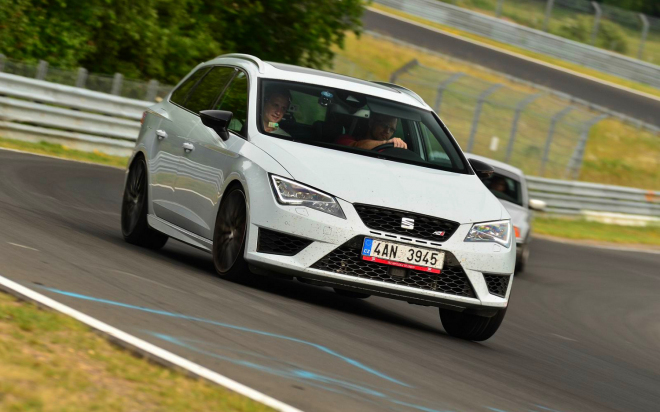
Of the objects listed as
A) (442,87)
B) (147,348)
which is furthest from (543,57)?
(147,348)

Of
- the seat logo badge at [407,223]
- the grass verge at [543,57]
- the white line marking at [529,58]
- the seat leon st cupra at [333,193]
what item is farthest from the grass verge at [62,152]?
the grass verge at [543,57]

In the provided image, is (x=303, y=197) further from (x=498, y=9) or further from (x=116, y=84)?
(x=498, y=9)

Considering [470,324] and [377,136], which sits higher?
[377,136]

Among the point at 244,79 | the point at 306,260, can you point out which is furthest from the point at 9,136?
the point at 306,260

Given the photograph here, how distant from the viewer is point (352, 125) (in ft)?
28.8

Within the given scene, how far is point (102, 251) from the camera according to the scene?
8.73 m

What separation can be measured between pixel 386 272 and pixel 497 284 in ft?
2.95

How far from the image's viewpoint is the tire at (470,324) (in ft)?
27.8

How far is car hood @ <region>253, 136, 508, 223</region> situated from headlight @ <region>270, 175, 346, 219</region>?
4cm

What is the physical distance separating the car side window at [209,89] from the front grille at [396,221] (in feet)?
7.32

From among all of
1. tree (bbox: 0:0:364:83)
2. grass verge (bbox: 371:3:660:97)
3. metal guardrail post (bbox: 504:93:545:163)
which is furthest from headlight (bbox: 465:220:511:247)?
grass verge (bbox: 371:3:660:97)

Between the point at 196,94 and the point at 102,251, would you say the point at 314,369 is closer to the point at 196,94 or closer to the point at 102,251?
the point at 102,251

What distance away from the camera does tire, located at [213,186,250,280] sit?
7989mm

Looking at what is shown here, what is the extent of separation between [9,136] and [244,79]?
36.5 feet
